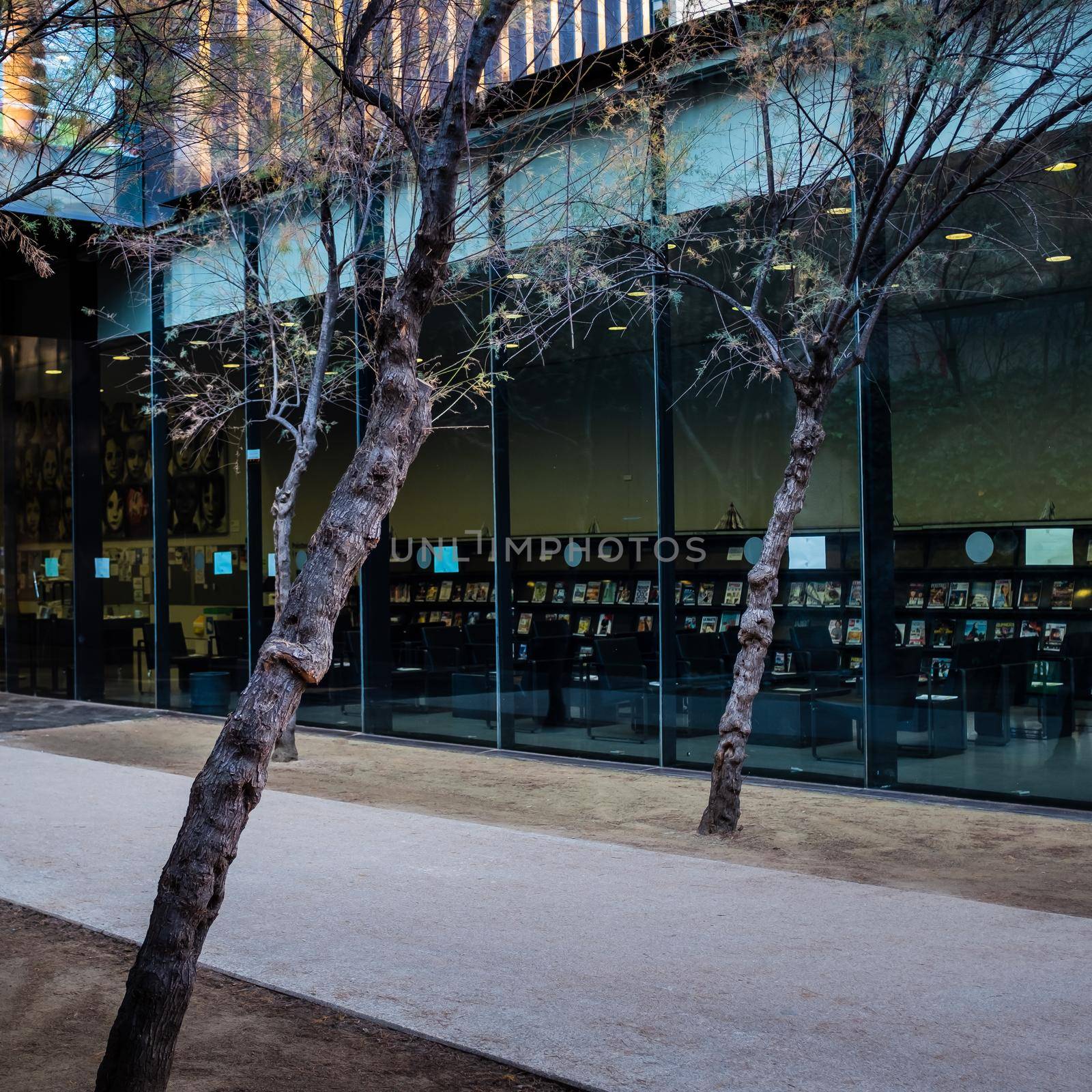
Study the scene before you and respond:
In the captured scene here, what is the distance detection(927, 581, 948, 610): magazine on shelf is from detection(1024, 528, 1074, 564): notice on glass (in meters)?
0.66

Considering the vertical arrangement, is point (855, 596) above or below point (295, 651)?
above

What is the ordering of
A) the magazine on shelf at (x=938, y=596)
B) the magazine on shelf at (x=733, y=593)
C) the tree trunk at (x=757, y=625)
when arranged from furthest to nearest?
the magazine on shelf at (x=733, y=593) < the magazine on shelf at (x=938, y=596) < the tree trunk at (x=757, y=625)

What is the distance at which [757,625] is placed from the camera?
871 centimetres

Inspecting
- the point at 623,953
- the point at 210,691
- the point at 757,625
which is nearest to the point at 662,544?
the point at 757,625

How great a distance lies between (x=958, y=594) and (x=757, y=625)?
2.33 m

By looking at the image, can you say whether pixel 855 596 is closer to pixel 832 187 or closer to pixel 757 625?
pixel 757 625

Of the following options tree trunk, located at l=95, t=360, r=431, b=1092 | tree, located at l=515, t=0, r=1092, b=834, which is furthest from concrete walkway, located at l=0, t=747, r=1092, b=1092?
tree, located at l=515, t=0, r=1092, b=834

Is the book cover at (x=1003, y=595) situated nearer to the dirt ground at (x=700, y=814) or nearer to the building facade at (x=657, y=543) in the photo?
the building facade at (x=657, y=543)

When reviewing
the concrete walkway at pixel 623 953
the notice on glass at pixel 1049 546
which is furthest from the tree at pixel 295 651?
the notice on glass at pixel 1049 546

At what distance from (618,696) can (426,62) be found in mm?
6171

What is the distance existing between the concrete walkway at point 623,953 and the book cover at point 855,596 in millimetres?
3569

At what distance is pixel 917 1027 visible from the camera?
15.3ft

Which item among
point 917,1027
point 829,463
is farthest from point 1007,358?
point 917,1027

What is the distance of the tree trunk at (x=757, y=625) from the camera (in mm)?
8609
